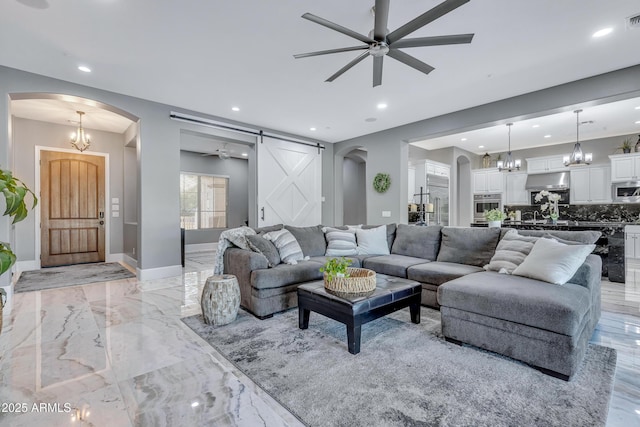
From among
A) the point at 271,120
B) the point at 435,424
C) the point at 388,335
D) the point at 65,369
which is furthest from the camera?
the point at 271,120

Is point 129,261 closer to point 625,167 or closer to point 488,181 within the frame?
point 488,181

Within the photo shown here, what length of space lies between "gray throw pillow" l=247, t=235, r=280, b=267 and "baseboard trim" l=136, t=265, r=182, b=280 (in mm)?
2378

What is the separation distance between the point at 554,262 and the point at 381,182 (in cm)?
408

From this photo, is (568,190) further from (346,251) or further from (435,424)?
(435,424)

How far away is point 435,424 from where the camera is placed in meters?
1.53

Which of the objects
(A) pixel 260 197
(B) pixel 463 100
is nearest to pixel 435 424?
(B) pixel 463 100

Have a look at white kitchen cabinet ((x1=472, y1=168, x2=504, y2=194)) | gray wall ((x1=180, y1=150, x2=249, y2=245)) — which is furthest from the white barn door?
white kitchen cabinet ((x1=472, y1=168, x2=504, y2=194))

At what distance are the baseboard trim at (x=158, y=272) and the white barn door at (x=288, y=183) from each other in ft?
5.65

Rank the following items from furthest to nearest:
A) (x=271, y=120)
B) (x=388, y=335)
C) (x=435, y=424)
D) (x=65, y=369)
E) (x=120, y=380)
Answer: (x=271, y=120) → (x=388, y=335) → (x=65, y=369) → (x=120, y=380) → (x=435, y=424)

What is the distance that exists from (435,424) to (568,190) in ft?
27.1

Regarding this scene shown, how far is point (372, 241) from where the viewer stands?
14.4 feet

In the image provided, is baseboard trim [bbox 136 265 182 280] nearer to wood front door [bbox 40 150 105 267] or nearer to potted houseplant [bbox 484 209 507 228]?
Answer: wood front door [bbox 40 150 105 267]

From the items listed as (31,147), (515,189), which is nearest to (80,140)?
(31,147)

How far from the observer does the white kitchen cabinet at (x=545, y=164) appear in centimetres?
749
